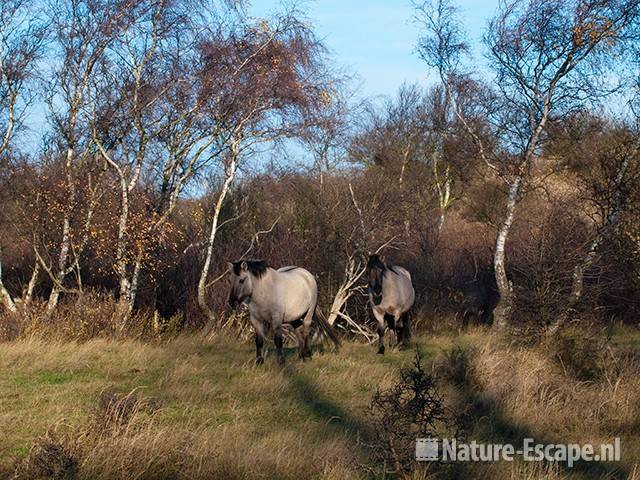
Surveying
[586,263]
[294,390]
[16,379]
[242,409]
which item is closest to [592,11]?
[586,263]

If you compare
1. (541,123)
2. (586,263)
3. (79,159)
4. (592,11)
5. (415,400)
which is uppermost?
(592,11)

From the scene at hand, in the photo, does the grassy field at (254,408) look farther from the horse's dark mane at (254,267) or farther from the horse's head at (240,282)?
the horse's dark mane at (254,267)

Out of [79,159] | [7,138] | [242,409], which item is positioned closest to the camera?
[242,409]

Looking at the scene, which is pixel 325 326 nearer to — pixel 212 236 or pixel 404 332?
pixel 404 332

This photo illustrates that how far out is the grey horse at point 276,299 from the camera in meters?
11.7

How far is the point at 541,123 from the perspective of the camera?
53.8 ft

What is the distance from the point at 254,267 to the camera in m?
11.9

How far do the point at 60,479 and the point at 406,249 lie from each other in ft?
52.5

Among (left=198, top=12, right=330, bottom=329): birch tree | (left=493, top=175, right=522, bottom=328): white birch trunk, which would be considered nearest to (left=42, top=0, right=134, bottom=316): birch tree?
(left=198, top=12, right=330, bottom=329): birch tree

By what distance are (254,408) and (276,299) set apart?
367cm

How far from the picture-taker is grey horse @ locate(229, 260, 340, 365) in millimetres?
11688

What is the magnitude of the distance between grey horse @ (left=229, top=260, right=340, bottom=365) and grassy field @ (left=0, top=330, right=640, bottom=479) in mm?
504

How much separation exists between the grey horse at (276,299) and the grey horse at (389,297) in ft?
4.27

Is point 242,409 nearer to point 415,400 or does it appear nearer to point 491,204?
point 415,400
